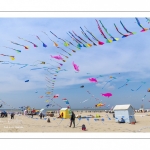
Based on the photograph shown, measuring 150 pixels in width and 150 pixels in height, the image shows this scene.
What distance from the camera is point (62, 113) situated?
18.8 m
